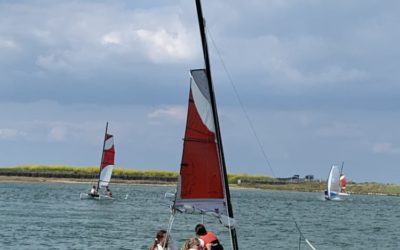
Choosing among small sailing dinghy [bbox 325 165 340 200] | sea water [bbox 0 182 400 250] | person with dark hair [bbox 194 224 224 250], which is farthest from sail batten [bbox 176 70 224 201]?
small sailing dinghy [bbox 325 165 340 200]

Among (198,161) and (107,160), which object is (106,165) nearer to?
(107,160)

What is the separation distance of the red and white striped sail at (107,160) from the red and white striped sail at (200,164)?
259 feet

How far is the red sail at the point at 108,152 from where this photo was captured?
330ft

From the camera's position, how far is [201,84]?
70.5ft

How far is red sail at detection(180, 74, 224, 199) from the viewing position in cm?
2173

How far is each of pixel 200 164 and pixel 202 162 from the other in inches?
3.0

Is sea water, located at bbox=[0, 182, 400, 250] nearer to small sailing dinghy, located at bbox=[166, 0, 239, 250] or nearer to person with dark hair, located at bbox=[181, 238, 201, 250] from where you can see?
small sailing dinghy, located at bbox=[166, 0, 239, 250]

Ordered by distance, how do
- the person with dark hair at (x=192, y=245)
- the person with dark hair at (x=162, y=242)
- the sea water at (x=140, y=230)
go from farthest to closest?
the sea water at (x=140, y=230) < the person with dark hair at (x=162, y=242) < the person with dark hair at (x=192, y=245)

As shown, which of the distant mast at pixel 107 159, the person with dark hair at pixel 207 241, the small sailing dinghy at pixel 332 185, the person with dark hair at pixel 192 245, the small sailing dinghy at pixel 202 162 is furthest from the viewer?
the small sailing dinghy at pixel 332 185

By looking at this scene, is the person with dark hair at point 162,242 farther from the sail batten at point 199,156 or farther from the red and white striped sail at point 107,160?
the red and white striped sail at point 107,160

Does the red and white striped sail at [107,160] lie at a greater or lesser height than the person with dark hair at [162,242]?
greater

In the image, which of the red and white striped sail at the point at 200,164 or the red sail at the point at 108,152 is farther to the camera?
the red sail at the point at 108,152

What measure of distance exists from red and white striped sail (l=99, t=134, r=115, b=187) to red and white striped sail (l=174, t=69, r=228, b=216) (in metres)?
79.1

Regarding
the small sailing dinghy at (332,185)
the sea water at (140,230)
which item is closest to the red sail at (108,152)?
the sea water at (140,230)
